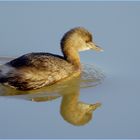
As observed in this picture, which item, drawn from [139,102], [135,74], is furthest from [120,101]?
[135,74]

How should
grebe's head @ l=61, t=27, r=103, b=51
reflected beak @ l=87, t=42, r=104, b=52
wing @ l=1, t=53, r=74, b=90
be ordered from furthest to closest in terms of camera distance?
reflected beak @ l=87, t=42, r=104, b=52, grebe's head @ l=61, t=27, r=103, b=51, wing @ l=1, t=53, r=74, b=90

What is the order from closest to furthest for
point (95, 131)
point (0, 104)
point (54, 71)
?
point (95, 131) < point (0, 104) < point (54, 71)

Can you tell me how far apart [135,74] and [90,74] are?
662 millimetres

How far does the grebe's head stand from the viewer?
1037 cm

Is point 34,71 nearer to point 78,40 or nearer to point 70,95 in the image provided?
point 70,95

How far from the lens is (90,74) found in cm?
1047

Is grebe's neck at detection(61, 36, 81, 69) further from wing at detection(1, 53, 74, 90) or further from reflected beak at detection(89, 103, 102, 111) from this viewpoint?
reflected beak at detection(89, 103, 102, 111)

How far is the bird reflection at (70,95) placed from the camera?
9031mm

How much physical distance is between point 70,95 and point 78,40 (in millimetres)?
1132

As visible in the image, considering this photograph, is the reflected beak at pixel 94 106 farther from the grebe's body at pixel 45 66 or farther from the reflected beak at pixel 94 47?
the reflected beak at pixel 94 47

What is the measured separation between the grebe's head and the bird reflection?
438mm

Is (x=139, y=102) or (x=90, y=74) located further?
(x=90, y=74)

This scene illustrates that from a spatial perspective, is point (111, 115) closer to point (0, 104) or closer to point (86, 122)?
point (86, 122)

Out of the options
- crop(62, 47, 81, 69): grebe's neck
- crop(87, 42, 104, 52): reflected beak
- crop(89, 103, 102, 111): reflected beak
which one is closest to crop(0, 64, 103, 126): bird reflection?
crop(89, 103, 102, 111): reflected beak
